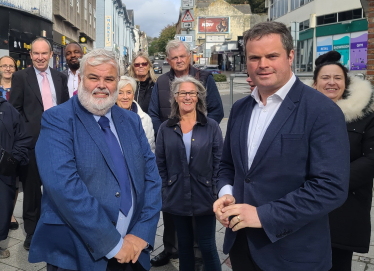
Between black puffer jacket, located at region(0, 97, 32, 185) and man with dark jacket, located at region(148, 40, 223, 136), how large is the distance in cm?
144

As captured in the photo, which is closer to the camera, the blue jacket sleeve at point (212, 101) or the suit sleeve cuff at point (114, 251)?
the suit sleeve cuff at point (114, 251)

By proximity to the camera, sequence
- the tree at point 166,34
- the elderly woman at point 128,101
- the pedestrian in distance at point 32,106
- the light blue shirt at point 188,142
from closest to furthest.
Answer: the light blue shirt at point 188,142 < the elderly woman at point 128,101 < the pedestrian in distance at point 32,106 < the tree at point 166,34

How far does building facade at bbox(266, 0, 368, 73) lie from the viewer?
87.5 ft

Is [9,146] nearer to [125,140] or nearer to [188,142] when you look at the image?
[188,142]

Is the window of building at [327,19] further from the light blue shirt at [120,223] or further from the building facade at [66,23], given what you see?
the light blue shirt at [120,223]

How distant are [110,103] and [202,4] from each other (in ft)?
297

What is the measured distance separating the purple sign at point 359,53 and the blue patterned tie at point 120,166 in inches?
1076

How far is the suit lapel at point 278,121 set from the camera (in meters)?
1.96

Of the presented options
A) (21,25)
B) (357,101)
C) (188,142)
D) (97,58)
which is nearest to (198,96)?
(188,142)

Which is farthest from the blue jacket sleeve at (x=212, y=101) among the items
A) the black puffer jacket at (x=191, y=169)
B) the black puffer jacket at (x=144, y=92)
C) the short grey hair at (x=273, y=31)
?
the short grey hair at (x=273, y=31)

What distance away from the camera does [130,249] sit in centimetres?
226

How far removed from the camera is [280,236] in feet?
6.37

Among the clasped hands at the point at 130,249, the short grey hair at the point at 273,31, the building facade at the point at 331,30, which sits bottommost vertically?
the clasped hands at the point at 130,249

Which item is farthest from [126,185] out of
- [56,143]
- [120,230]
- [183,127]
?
[183,127]
